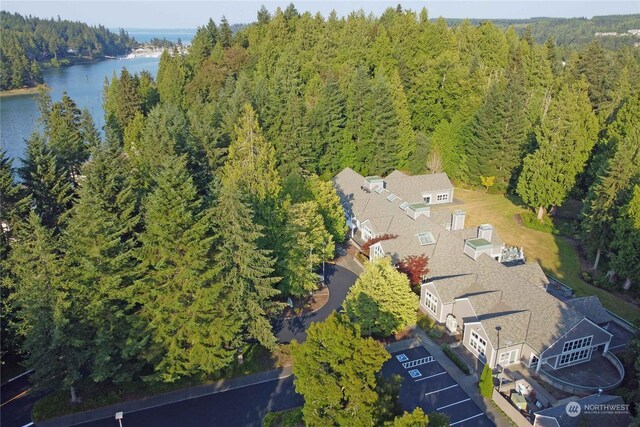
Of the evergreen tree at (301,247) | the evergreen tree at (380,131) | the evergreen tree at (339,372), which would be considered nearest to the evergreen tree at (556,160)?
the evergreen tree at (380,131)

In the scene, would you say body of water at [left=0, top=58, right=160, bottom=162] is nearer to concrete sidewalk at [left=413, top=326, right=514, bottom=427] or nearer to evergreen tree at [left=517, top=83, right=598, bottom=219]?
concrete sidewalk at [left=413, top=326, right=514, bottom=427]

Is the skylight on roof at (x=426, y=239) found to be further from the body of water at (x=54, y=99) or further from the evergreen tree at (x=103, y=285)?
the body of water at (x=54, y=99)

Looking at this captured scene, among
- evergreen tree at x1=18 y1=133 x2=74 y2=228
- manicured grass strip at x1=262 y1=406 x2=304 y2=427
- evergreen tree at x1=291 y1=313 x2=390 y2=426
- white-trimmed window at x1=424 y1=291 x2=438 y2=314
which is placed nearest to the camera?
evergreen tree at x1=291 y1=313 x2=390 y2=426

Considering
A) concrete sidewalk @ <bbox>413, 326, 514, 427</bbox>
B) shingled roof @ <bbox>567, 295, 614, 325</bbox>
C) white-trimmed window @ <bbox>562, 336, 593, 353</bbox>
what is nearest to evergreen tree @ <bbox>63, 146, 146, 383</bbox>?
concrete sidewalk @ <bbox>413, 326, 514, 427</bbox>

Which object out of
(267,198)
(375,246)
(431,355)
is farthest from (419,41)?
(431,355)

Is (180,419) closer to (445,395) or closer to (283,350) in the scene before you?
(283,350)

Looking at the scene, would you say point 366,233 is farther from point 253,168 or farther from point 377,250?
point 253,168
